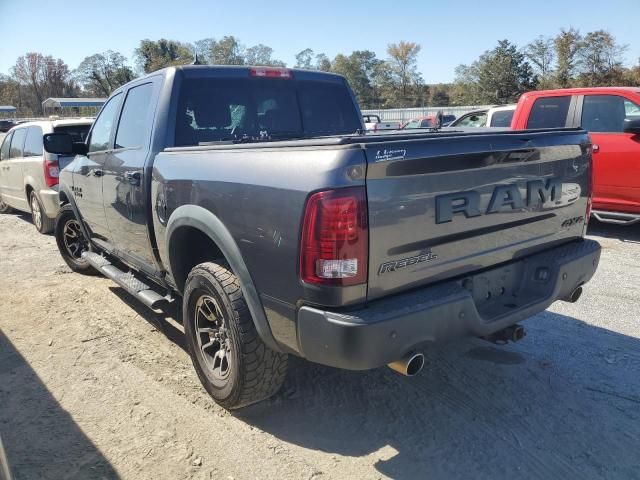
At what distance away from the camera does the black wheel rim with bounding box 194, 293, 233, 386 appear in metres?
3.10

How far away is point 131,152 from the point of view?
3.92 m

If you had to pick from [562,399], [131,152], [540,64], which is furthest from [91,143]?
[540,64]

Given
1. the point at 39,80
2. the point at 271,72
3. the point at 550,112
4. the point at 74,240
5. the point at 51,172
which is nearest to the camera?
the point at 271,72

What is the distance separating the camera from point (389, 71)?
78.0 meters

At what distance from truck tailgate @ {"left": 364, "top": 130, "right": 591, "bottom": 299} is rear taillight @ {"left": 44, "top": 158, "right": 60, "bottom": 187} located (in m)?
6.62

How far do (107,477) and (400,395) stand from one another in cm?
174

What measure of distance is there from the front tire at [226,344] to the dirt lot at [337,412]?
8.4 inches

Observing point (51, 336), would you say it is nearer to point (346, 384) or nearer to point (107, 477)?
point (107, 477)

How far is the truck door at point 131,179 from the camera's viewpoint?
12.2ft

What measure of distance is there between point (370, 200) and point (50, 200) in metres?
6.84

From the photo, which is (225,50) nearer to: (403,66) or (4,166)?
(403,66)

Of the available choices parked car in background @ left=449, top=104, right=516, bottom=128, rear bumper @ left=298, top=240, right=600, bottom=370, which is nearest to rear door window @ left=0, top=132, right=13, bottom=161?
parked car in background @ left=449, top=104, right=516, bottom=128

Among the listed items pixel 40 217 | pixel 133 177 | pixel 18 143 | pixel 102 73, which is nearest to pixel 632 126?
pixel 133 177

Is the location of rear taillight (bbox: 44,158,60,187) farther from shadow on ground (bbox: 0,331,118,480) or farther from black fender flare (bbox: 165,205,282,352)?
black fender flare (bbox: 165,205,282,352)
